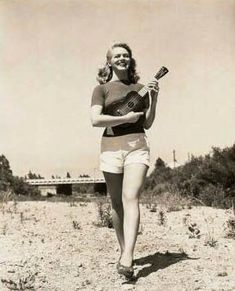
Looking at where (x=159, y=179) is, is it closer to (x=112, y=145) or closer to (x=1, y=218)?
(x=1, y=218)

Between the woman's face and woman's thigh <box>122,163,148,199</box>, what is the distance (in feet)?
2.17

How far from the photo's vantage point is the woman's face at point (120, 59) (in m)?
3.74

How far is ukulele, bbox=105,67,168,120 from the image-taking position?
3.67 meters

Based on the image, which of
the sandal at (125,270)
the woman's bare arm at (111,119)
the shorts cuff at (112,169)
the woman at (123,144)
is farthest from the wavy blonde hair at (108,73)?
the sandal at (125,270)

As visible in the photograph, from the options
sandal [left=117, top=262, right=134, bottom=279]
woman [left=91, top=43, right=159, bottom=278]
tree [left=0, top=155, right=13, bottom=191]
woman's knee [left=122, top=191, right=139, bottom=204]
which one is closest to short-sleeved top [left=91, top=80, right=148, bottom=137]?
woman [left=91, top=43, right=159, bottom=278]

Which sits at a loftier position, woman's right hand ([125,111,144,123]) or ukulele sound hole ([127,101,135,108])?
ukulele sound hole ([127,101,135,108])

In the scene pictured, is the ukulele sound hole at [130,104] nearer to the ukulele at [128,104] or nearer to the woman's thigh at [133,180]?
the ukulele at [128,104]

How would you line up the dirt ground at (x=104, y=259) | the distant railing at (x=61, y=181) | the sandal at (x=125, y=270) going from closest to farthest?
Answer: the sandal at (x=125, y=270) < the dirt ground at (x=104, y=259) < the distant railing at (x=61, y=181)

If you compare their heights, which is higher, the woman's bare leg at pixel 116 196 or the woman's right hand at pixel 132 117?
the woman's right hand at pixel 132 117

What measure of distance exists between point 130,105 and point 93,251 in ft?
4.62

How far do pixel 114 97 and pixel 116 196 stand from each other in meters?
0.65

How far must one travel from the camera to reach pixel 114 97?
3709mm

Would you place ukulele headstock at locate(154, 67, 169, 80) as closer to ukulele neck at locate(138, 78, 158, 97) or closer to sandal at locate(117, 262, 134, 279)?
ukulele neck at locate(138, 78, 158, 97)

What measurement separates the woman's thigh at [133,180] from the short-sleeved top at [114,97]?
23 centimetres
